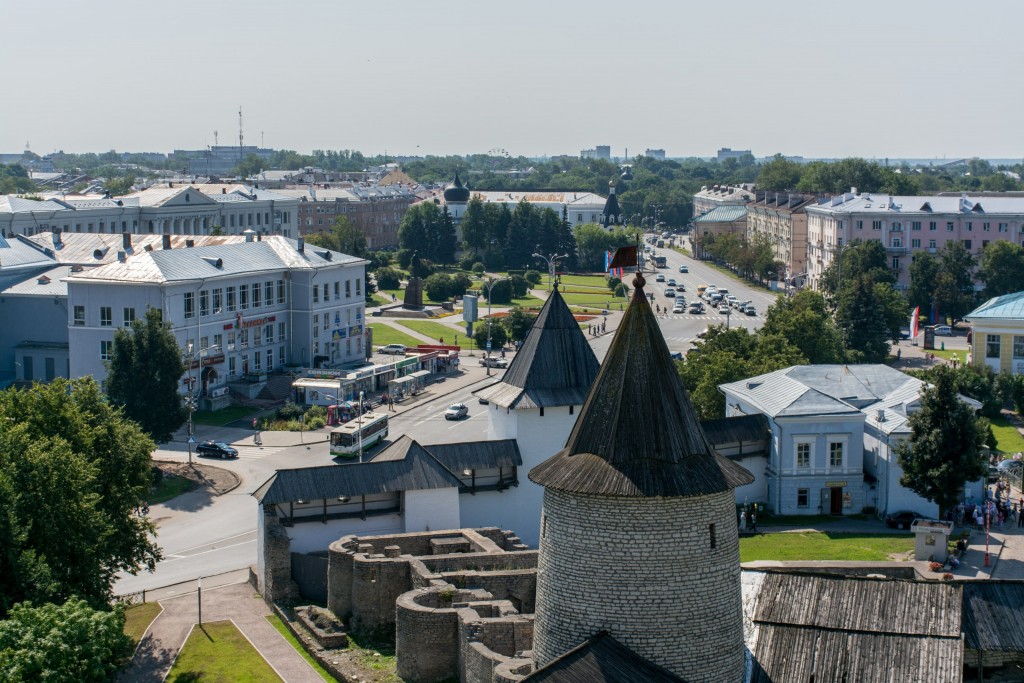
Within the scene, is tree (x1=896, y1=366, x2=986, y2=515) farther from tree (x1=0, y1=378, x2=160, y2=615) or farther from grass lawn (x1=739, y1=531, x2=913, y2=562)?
tree (x1=0, y1=378, x2=160, y2=615)

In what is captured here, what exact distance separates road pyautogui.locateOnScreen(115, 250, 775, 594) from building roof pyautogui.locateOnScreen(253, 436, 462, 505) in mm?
6212

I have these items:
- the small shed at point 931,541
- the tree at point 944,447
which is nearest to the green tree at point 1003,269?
the tree at point 944,447

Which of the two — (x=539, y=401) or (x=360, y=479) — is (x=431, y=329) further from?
(x=360, y=479)

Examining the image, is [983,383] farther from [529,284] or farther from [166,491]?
[529,284]

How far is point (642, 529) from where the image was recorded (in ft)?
76.8

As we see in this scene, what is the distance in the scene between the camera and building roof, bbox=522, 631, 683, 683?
74.7 ft

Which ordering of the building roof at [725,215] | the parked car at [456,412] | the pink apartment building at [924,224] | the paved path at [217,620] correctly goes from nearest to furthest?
1. the paved path at [217,620]
2. the parked car at [456,412]
3. the pink apartment building at [924,224]
4. the building roof at [725,215]

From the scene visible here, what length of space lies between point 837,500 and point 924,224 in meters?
78.0

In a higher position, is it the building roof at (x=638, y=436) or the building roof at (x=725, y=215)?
the building roof at (x=725, y=215)

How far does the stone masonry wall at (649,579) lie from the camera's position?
2334 centimetres

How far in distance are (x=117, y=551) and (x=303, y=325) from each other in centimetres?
4773

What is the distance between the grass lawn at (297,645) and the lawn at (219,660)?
44.5 inches

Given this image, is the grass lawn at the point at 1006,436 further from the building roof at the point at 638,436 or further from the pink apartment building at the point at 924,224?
the pink apartment building at the point at 924,224

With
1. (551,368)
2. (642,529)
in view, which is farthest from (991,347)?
(642,529)
